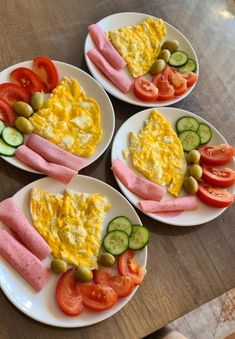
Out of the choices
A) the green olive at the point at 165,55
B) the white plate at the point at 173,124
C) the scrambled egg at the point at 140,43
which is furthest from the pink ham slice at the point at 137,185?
the green olive at the point at 165,55

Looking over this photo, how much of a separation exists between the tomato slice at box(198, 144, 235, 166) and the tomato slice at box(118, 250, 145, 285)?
0.79m

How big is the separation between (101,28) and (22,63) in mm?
642

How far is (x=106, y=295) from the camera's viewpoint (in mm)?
1932

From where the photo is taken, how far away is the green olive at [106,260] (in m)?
2.02

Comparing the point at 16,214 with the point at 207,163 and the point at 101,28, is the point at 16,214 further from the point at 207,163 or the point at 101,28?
the point at 101,28

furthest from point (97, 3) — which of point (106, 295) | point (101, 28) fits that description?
point (106, 295)

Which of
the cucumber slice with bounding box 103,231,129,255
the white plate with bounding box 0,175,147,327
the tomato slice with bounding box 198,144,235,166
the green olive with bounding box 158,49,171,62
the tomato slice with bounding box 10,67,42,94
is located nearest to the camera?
the white plate with bounding box 0,175,147,327

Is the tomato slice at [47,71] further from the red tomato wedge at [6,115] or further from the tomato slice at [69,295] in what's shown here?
the tomato slice at [69,295]

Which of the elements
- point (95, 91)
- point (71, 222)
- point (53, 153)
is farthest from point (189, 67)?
point (71, 222)

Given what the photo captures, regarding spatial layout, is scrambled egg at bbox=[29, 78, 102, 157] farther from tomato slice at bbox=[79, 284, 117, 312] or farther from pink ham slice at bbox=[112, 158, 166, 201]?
tomato slice at bbox=[79, 284, 117, 312]

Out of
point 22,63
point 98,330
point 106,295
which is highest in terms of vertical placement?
point 22,63

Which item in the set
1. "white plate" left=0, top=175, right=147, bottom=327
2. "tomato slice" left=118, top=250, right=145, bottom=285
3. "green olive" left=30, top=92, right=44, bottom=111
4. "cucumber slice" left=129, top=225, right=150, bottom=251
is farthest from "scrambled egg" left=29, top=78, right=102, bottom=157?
"tomato slice" left=118, top=250, right=145, bottom=285

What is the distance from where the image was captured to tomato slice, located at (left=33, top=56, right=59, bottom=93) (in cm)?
247

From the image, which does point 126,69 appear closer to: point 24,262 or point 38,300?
point 24,262
